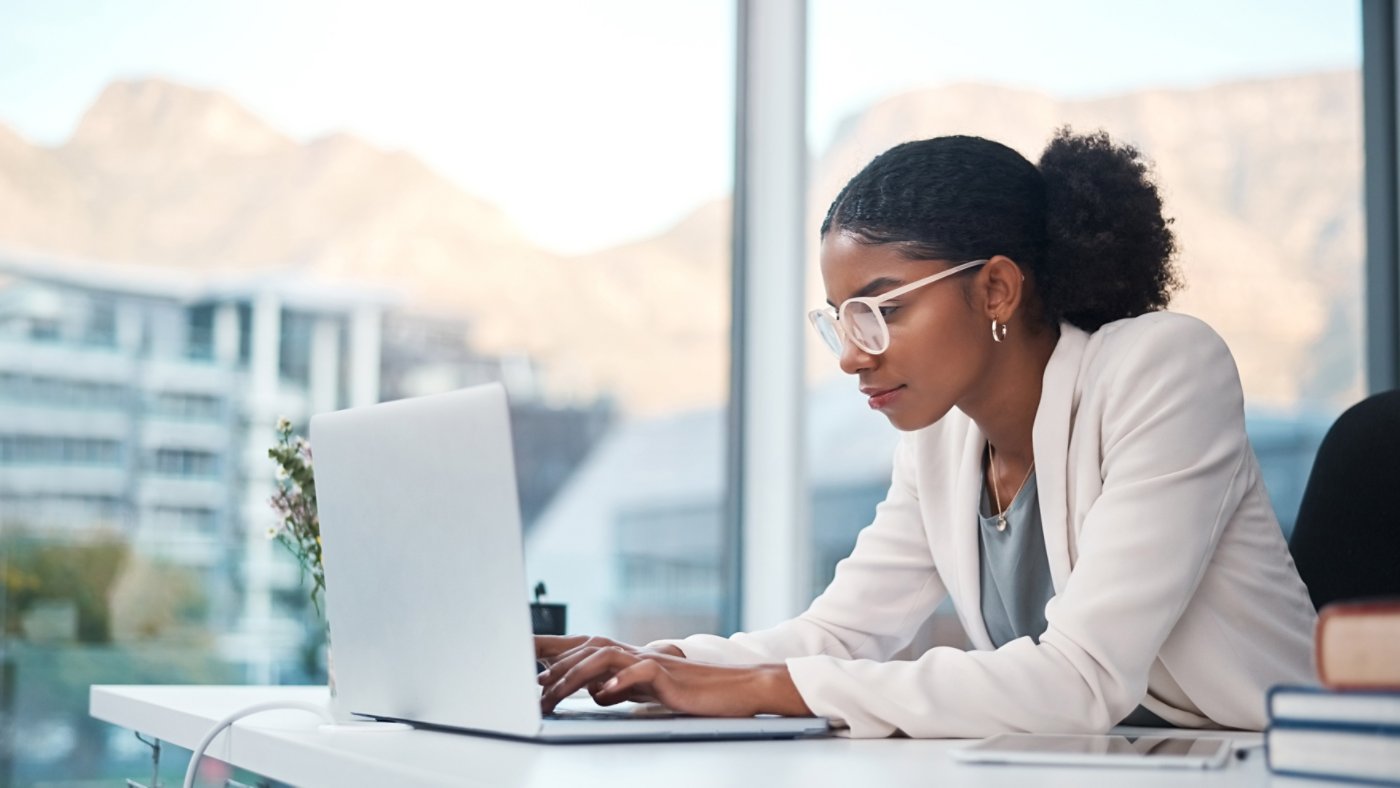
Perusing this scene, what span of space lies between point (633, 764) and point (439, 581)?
240 mm

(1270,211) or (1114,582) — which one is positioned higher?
(1270,211)

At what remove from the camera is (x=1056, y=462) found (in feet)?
4.88

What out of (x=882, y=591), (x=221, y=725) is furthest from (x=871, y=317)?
(x=221, y=725)

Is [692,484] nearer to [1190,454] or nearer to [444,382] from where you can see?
[444,382]

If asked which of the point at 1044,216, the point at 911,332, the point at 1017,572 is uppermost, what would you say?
the point at 1044,216

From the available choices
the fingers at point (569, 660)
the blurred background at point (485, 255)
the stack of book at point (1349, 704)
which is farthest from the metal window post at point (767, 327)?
the stack of book at point (1349, 704)

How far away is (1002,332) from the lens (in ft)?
5.51

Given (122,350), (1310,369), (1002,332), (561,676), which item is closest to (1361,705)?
(561,676)

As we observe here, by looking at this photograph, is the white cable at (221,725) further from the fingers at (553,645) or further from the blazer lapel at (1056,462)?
the blazer lapel at (1056,462)

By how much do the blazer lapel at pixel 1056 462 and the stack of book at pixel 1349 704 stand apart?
606 millimetres

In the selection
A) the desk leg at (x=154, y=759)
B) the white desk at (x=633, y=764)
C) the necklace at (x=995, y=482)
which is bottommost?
the desk leg at (x=154, y=759)

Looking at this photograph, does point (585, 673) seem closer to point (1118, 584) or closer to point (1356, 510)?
point (1118, 584)

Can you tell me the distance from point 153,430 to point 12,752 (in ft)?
2.13

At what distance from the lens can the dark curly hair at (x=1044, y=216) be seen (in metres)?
1.62
